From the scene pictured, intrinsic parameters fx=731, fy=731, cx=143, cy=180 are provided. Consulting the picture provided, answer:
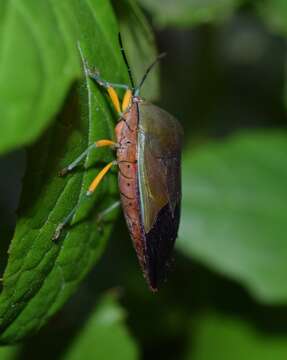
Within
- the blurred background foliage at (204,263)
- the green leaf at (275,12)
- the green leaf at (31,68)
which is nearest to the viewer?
the green leaf at (31,68)

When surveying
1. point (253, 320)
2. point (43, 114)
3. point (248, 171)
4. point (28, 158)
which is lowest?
point (253, 320)

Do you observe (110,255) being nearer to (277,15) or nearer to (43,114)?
(277,15)

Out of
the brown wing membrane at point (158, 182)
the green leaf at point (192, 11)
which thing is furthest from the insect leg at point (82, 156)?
the green leaf at point (192, 11)

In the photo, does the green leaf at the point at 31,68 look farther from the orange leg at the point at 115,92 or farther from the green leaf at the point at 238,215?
the green leaf at the point at 238,215

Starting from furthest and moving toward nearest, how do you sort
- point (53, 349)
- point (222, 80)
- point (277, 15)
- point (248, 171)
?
1. point (222, 80)
2. point (277, 15)
3. point (248, 171)
4. point (53, 349)

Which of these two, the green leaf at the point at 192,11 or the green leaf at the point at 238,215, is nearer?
the green leaf at the point at 238,215

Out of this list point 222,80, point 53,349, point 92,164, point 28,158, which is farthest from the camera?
point 222,80

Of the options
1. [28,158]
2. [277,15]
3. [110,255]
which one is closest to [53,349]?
[110,255]

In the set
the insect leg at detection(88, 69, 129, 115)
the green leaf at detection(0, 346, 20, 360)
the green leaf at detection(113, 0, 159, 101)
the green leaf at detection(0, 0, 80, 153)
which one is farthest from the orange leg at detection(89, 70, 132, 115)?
the green leaf at detection(0, 346, 20, 360)
